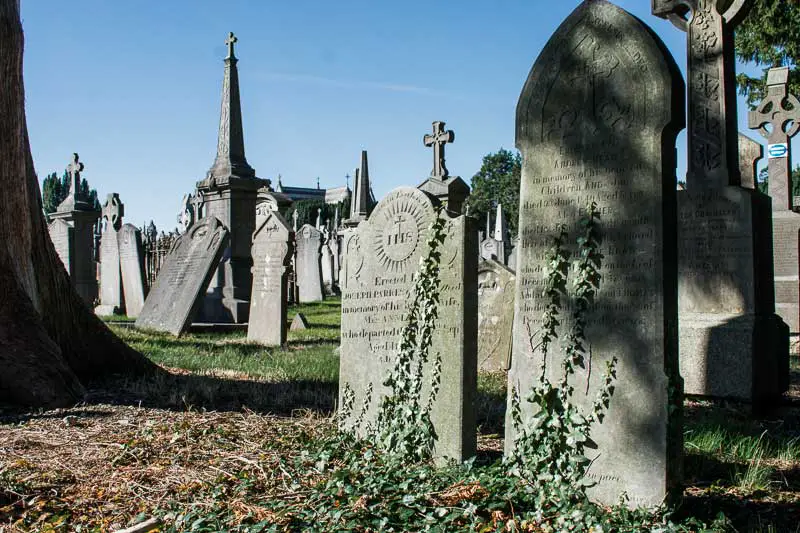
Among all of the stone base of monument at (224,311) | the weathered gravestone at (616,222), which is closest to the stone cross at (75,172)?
the stone base of monument at (224,311)

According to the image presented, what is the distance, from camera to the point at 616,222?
13.6 ft

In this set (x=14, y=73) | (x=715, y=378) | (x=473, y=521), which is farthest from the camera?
(x=715, y=378)

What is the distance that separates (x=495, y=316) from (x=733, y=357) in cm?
293

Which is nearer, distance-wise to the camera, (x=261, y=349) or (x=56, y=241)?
(x=261, y=349)

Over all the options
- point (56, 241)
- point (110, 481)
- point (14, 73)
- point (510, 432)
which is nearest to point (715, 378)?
point (510, 432)

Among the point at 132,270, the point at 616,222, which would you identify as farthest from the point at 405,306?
the point at 132,270

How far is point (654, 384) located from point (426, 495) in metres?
1.34

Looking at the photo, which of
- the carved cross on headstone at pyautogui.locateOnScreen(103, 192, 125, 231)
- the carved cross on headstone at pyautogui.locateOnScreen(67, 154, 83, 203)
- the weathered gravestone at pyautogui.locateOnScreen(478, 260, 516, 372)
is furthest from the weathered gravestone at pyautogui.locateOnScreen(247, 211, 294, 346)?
the carved cross on headstone at pyautogui.locateOnScreen(67, 154, 83, 203)

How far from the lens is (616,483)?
4066mm

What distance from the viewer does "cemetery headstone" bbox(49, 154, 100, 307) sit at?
1753 centimetres

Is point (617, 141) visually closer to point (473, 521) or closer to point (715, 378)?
point (473, 521)

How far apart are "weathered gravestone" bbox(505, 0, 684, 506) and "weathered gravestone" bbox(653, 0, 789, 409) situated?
11.4 ft

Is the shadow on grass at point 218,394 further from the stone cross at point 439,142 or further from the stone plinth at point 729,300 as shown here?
the stone cross at point 439,142

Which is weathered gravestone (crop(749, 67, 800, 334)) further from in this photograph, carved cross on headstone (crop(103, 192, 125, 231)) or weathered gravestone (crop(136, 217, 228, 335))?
carved cross on headstone (crop(103, 192, 125, 231))
